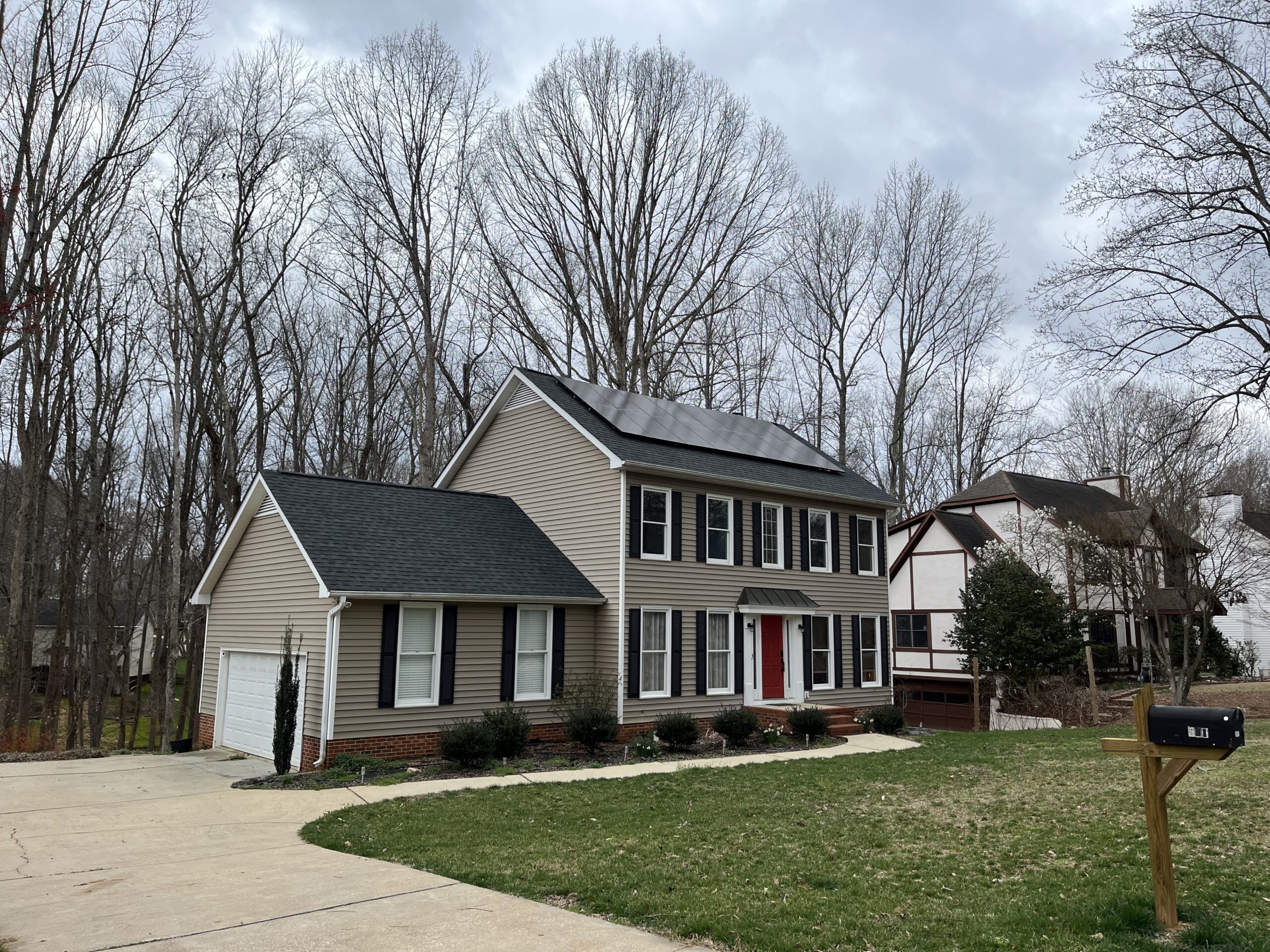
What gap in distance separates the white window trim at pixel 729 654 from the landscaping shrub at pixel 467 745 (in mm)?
6275

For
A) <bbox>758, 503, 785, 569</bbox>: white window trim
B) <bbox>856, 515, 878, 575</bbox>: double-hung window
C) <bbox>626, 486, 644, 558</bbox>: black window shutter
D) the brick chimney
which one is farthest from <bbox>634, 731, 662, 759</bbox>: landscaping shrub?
the brick chimney

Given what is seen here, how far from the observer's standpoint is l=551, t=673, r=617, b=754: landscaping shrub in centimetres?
1606

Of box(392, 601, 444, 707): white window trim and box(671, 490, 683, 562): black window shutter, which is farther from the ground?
box(671, 490, 683, 562): black window shutter

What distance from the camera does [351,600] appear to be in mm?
14945

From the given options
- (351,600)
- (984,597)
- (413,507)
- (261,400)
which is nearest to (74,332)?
(261,400)

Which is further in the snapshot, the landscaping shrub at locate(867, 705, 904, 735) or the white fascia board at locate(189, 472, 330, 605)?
the landscaping shrub at locate(867, 705, 904, 735)

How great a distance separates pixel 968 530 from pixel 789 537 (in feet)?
40.9

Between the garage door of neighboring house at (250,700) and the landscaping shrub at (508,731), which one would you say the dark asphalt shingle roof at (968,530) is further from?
the garage door of neighboring house at (250,700)

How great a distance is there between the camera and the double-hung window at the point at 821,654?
71.2ft

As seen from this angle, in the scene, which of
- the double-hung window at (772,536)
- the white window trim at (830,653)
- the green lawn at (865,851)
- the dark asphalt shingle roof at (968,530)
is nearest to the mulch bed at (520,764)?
the green lawn at (865,851)

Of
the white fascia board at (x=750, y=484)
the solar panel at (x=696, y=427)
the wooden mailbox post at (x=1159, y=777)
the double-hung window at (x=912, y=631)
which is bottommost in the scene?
the wooden mailbox post at (x=1159, y=777)

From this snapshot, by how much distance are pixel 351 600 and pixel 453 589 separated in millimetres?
1887

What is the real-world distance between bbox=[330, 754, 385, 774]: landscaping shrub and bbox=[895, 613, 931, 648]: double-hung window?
2202 cm

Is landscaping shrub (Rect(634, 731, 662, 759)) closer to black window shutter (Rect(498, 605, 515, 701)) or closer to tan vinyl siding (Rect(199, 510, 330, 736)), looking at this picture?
black window shutter (Rect(498, 605, 515, 701))
